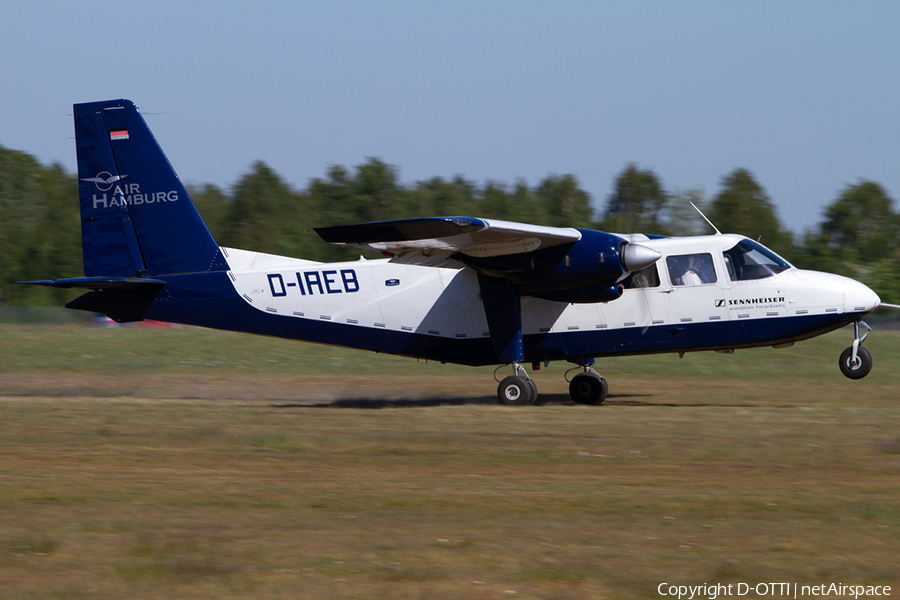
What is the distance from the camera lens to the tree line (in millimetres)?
64750

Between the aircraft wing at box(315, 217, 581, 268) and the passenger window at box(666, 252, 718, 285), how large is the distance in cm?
186

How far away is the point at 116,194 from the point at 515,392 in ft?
27.4

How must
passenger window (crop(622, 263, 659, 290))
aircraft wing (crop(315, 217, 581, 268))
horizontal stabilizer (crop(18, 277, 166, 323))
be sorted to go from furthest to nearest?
horizontal stabilizer (crop(18, 277, 166, 323))
passenger window (crop(622, 263, 659, 290))
aircraft wing (crop(315, 217, 581, 268))

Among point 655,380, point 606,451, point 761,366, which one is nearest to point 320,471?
point 606,451

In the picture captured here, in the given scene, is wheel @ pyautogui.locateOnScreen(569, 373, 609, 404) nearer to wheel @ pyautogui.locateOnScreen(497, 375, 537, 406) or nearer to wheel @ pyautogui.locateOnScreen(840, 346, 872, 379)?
wheel @ pyautogui.locateOnScreen(497, 375, 537, 406)

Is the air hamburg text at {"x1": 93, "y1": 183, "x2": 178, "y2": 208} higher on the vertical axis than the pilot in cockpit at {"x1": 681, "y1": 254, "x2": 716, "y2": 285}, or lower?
higher

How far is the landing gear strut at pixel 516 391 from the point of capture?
53.7ft

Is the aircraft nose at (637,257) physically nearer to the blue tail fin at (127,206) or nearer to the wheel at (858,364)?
the wheel at (858,364)

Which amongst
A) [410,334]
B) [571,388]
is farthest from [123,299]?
[571,388]

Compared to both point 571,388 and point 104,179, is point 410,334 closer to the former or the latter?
point 571,388

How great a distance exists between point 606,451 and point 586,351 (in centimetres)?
518

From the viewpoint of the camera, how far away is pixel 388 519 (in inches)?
306

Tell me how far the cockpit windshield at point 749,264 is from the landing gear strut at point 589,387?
315cm

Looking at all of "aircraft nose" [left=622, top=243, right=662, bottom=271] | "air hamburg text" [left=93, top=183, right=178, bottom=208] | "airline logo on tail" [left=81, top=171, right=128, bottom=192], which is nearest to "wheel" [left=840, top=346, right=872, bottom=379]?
"aircraft nose" [left=622, top=243, right=662, bottom=271]
